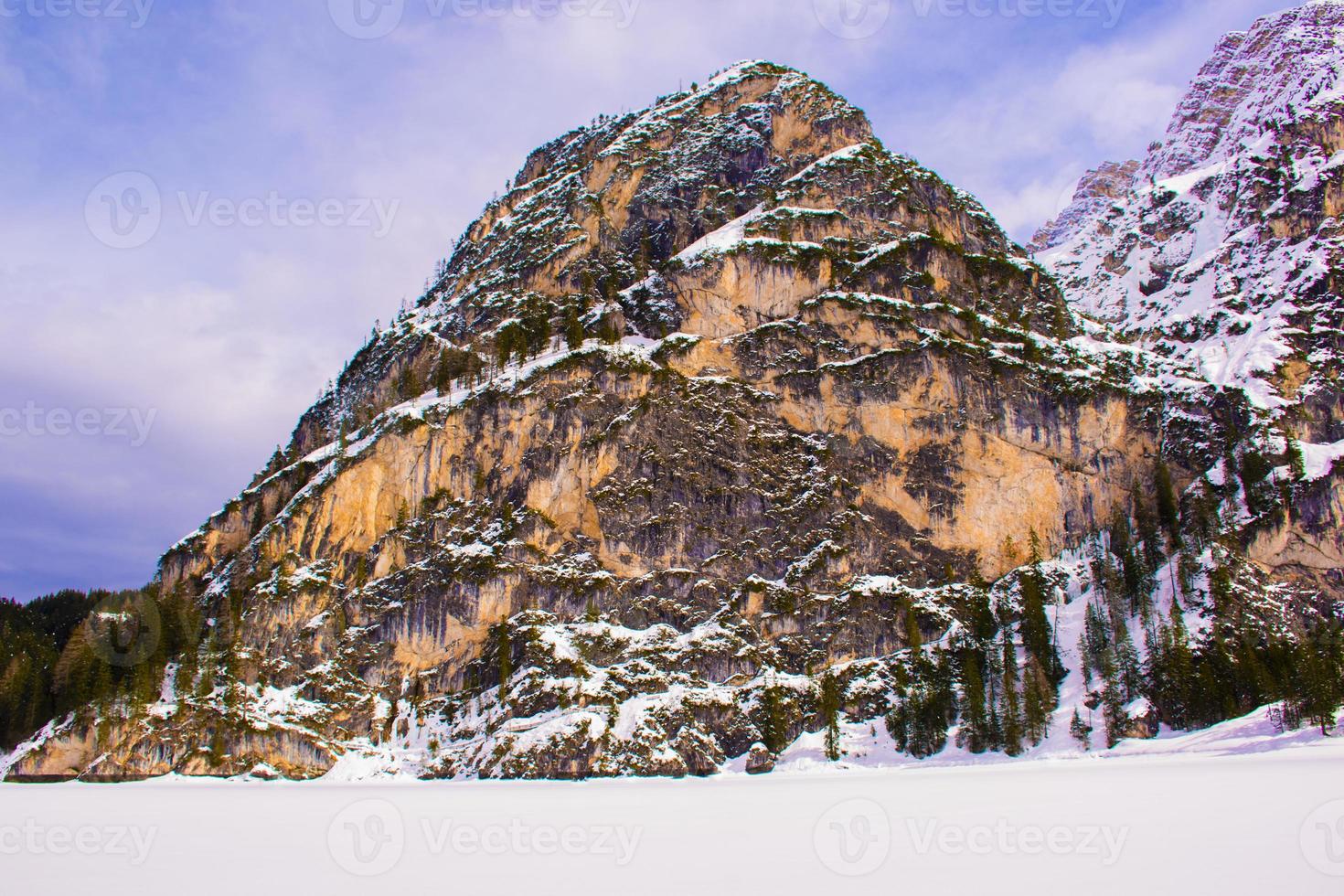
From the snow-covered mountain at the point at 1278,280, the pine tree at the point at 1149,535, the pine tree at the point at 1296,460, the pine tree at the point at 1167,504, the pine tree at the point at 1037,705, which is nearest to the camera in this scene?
the pine tree at the point at 1037,705

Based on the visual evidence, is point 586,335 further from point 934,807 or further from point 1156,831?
point 1156,831

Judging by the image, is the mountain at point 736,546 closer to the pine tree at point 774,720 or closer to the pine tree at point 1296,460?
the pine tree at point 774,720

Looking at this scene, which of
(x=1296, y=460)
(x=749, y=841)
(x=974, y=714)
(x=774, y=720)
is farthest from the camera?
(x=1296, y=460)

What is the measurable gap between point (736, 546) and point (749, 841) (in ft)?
313

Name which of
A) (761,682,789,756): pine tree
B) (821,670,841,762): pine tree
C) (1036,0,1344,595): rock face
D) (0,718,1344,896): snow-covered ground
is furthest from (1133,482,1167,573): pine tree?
(0,718,1344,896): snow-covered ground

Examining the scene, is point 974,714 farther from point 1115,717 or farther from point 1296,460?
point 1296,460

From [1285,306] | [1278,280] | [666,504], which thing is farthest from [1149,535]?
[1278,280]

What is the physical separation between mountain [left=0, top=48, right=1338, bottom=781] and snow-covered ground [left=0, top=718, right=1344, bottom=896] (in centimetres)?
4668

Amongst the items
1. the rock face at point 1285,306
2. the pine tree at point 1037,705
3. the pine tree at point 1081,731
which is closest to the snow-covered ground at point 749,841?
the pine tree at point 1081,731

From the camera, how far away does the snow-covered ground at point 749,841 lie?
23.6 meters

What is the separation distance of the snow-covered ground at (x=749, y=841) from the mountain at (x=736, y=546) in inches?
1838

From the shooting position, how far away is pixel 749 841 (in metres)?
32.9

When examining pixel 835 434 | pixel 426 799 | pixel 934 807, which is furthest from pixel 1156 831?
pixel 835 434

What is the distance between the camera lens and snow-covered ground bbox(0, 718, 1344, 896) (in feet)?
77.4
